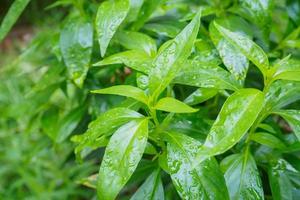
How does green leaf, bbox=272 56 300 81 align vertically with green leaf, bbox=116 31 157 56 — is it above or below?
above

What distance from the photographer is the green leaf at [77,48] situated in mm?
845

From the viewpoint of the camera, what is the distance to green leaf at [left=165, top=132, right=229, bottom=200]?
1.91ft

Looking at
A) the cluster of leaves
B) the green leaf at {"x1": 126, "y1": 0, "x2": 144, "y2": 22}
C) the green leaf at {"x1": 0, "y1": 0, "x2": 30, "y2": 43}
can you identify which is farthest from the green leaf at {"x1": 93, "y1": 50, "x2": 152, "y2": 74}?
the green leaf at {"x1": 0, "y1": 0, "x2": 30, "y2": 43}

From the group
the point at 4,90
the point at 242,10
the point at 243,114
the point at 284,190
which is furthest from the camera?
the point at 4,90

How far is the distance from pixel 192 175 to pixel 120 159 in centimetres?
9

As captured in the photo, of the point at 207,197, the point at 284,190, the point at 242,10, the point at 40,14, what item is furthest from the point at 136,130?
the point at 40,14

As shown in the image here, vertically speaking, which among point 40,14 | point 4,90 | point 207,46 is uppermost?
point 207,46

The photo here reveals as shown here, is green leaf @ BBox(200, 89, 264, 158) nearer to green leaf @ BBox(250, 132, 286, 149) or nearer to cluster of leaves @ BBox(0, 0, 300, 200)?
cluster of leaves @ BBox(0, 0, 300, 200)

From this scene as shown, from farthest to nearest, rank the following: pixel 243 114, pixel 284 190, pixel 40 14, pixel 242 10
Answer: pixel 40 14 < pixel 242 10 < pixel 284 190 < pixel 243 114

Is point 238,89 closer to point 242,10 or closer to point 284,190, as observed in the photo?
point 284,190

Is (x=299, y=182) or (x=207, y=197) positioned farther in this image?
(x=299, y=182)

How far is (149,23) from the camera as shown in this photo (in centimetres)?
100

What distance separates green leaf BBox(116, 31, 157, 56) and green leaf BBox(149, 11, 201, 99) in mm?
148

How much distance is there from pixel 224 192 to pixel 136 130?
13 centimetres
